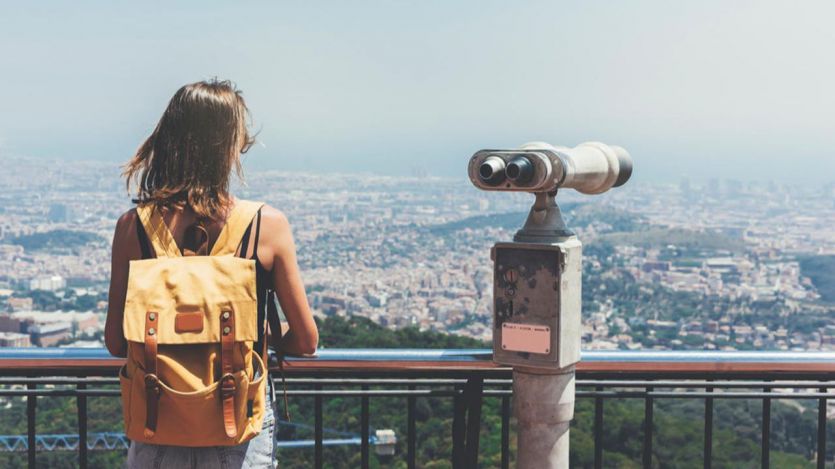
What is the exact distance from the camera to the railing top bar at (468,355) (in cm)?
371

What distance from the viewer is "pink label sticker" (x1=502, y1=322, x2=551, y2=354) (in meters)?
3.26

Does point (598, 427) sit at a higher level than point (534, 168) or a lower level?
lower

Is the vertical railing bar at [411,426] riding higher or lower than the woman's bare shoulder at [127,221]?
lower

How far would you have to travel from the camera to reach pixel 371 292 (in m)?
50.8

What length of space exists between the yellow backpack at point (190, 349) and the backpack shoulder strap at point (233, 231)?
54 mm

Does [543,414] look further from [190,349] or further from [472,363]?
[190,349]

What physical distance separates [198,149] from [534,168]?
101 cm

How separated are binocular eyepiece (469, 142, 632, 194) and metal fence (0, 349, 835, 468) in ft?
2.59

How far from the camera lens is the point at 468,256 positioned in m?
62.4

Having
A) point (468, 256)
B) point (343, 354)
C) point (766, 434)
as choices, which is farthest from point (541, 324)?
point (468, 256)

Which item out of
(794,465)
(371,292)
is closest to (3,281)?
(371,292)

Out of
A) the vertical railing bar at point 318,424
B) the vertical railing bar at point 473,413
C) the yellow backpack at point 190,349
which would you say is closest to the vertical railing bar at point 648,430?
the vertical railing bar at point 473,413

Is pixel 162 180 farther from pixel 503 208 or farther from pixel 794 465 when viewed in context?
pixel 503 208

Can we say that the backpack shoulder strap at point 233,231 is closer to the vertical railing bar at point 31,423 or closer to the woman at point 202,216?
the woman at point 202,216
